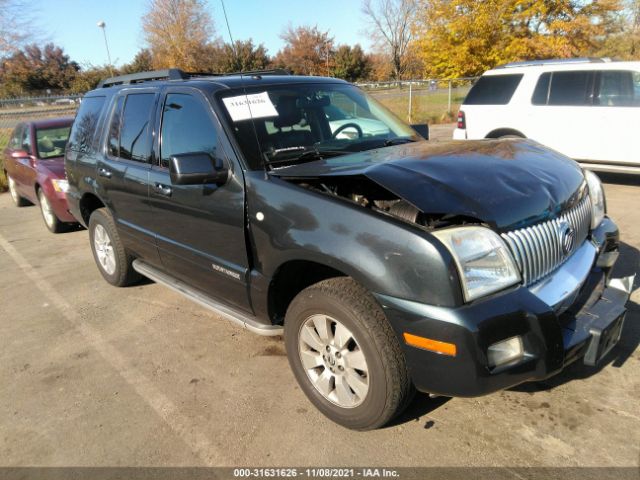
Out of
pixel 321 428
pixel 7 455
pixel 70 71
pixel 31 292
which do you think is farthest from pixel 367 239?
pixel 70 71

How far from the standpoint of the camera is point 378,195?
2.55 meters

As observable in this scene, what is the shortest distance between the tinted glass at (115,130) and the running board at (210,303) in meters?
1.03

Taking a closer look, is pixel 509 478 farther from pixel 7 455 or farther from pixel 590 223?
pixel 7 455

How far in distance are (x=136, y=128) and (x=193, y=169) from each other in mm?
1489

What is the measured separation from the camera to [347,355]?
2510 mm

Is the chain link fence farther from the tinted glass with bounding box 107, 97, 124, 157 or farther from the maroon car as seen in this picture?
the tinted glass with bounding box 107, 97, 124, 157

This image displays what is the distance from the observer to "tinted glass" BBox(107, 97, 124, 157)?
428 centimetres

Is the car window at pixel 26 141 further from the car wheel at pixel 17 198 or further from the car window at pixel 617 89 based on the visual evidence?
the car window at pixel 617 89

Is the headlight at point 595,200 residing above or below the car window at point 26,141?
below

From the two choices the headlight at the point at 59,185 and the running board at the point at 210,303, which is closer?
the running board at the point at 210,303

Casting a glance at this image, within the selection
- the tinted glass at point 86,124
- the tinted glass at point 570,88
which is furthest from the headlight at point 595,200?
the tinted glass at point 570,88

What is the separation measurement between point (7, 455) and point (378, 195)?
2452 mm

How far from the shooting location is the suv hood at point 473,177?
7.50 feet

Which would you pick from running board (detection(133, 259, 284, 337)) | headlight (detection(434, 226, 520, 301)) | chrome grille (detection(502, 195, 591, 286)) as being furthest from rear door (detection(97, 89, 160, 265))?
chrome grille (detection(502, 195, 591, 286))
